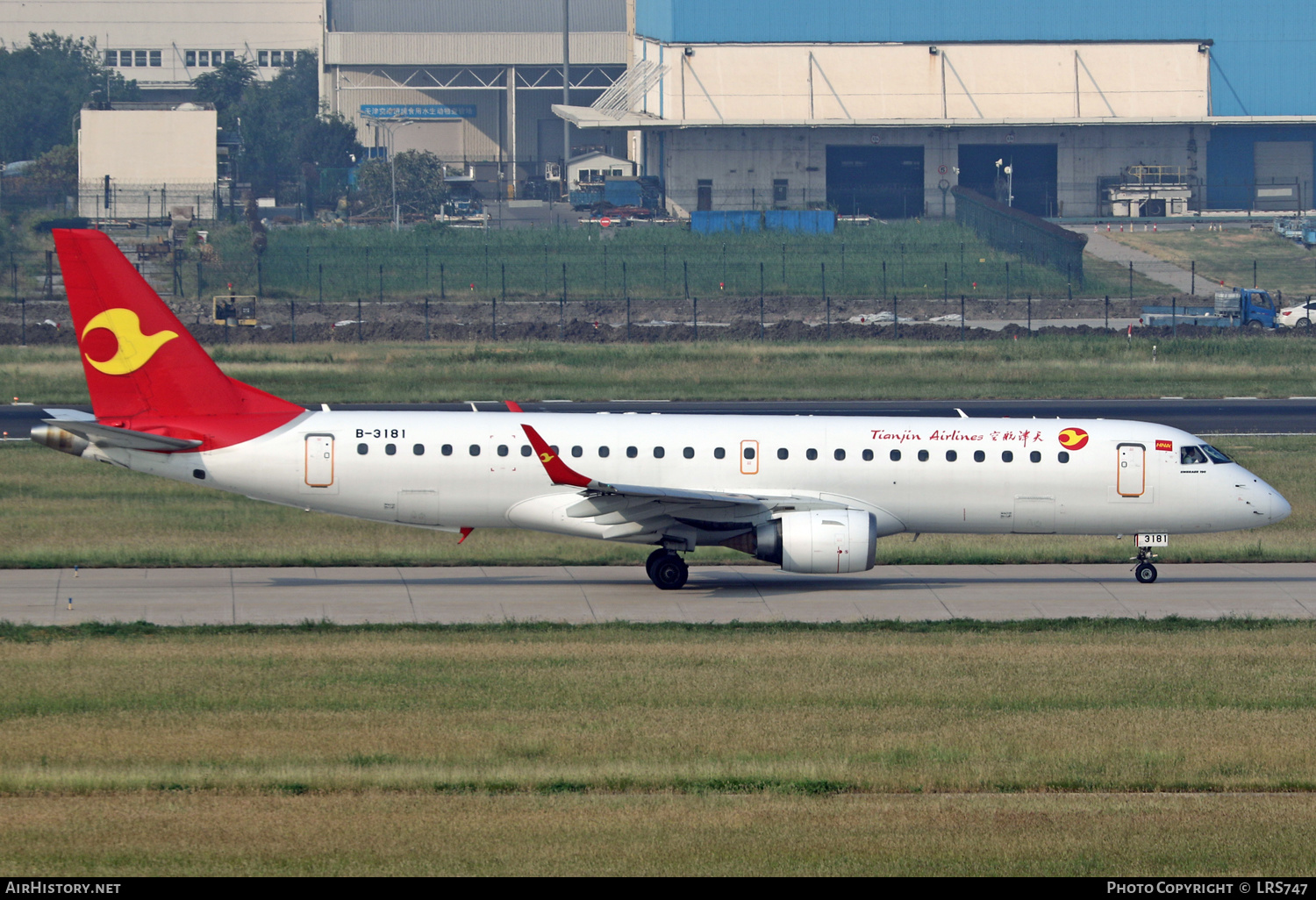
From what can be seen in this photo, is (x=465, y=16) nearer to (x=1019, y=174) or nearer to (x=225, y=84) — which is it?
(x=225, y=84)

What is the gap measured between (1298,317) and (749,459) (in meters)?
55.6

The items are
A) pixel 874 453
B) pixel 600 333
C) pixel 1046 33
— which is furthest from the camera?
pixel 1046 33

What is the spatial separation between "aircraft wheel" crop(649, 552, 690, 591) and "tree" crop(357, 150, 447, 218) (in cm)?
9262

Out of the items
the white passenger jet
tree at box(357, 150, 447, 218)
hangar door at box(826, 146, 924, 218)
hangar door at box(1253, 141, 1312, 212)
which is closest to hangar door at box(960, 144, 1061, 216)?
hangar door at box(826, 146, 924, 218)

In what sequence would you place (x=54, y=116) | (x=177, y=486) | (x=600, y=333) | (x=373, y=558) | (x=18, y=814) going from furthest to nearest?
(x=54, y=116) → (x=600, y=333) → (x=177, y=486) → (x=373, y=558) → (x=18, y=814)

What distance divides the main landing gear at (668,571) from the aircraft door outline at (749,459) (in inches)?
80.9

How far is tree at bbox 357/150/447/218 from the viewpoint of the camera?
4692 inches

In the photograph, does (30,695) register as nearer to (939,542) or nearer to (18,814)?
(18,814)

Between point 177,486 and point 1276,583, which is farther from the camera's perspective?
point 177,486

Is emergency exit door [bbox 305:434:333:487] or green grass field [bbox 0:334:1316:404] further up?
green grass field [bbox 0:334:1316:404]

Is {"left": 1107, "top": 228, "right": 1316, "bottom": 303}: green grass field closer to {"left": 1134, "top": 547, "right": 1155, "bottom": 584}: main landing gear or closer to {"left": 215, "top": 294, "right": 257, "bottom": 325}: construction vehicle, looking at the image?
{"left": 215, "top": 294, "right": 257, "bottom": 325}: construction vehicle

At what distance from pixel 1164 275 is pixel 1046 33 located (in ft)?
79.7

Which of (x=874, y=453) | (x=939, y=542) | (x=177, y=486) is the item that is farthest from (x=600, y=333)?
(x=874, y=453)

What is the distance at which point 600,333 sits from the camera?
72312 millimetres
